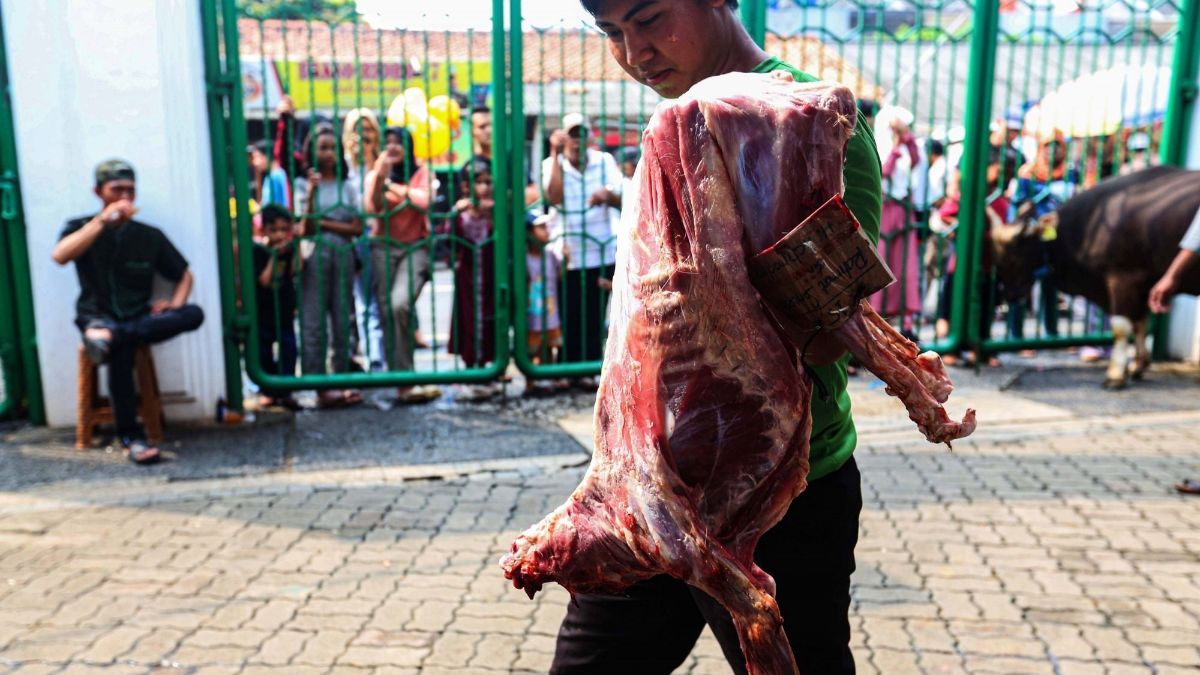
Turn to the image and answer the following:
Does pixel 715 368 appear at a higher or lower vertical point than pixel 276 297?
higher

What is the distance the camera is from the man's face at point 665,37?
5.66 feet

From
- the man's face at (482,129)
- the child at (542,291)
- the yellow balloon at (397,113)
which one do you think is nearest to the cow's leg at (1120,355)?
the child at (542,291)

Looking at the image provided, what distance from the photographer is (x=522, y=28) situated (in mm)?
6574

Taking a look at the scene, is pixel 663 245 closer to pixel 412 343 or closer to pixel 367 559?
pixel 367 559

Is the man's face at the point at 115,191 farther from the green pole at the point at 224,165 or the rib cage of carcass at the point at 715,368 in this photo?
the rib cage of carcass at the point at 715,368

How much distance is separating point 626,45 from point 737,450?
0.71m

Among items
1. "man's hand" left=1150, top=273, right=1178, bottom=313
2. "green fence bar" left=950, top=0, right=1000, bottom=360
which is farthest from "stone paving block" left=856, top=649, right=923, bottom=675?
"green fence bar" left=950, top=0, right=1000, bottom=360

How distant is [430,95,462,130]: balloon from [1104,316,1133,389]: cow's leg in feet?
15.8

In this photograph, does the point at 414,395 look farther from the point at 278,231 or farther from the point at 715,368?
the point at 715,368

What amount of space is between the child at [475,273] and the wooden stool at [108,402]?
6.40 ft

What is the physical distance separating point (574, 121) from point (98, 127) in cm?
282

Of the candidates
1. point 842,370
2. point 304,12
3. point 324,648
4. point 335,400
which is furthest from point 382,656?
point 304,12

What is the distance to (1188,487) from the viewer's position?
16.4 feet

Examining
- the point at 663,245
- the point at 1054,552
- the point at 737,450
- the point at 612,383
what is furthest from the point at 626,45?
the point at 1054,552
